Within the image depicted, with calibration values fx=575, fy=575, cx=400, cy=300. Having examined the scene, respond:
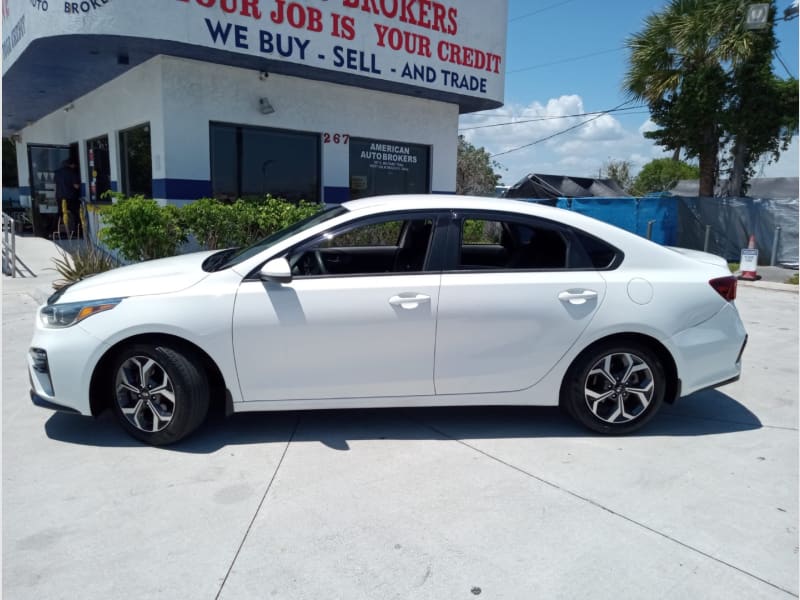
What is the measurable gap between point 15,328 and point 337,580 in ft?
19.3

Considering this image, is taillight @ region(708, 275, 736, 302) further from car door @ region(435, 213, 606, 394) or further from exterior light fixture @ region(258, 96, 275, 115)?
exterior light fixture @ region(258, 96, 275, 115)

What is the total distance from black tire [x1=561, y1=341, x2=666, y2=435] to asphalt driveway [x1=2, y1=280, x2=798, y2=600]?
156 millimetres

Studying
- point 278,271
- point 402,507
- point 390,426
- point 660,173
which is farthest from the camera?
point 660,173

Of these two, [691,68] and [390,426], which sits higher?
[691,68]

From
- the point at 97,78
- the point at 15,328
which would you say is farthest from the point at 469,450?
the point at 97,78

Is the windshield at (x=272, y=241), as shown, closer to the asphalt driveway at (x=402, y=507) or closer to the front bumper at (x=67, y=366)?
the front bumper at (x=67, y=366)

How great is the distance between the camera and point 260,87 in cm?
995

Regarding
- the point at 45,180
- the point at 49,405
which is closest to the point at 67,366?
the point at 49,405

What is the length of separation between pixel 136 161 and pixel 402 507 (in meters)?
9.65

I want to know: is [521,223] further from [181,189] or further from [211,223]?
[181,189]

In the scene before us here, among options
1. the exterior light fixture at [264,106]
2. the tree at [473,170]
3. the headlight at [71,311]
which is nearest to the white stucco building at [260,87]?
the exterior light fixture at [264,106]

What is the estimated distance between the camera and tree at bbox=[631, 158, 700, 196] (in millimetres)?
56031

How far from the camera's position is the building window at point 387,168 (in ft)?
38.5

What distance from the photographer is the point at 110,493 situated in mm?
3168
